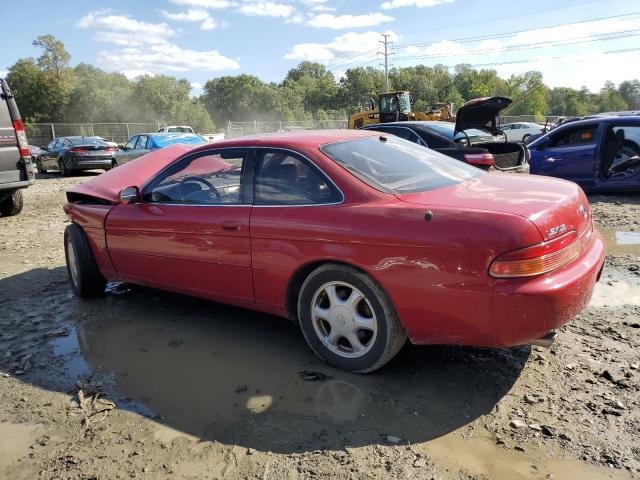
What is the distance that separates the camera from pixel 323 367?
346 centimetres

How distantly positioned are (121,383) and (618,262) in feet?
16.4

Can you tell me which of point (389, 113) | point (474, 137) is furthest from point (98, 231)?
point (389, 113)

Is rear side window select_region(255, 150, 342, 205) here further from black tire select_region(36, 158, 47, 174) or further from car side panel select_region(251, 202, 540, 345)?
black tire select_region(36, 158, 47, 174)

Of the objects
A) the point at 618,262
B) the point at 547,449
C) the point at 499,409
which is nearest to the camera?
the point at 547,449

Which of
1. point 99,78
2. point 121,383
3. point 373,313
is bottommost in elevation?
point 121,383

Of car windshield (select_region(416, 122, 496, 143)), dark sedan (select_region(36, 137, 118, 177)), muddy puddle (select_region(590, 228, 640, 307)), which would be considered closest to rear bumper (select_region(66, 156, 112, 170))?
dark sedan (select_region(36, 137, 118, 177))

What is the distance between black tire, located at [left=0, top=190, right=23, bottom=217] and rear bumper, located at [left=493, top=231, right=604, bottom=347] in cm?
1005

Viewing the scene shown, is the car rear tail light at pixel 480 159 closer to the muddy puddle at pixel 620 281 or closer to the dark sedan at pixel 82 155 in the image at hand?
the muddy puddle at pixel 620 281

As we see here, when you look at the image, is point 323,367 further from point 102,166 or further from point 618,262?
point 102,166

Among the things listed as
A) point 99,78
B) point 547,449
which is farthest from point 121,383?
point 99,78

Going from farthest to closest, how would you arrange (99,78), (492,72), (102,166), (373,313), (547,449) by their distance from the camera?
(492,72) < (99,78) < (102,166) < (373,313) < (547,449)

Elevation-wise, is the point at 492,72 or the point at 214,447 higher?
the point at 492,72

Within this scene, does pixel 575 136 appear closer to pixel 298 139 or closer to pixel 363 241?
pixel 298 139

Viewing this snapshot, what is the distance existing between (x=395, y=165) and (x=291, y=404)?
1.75m
